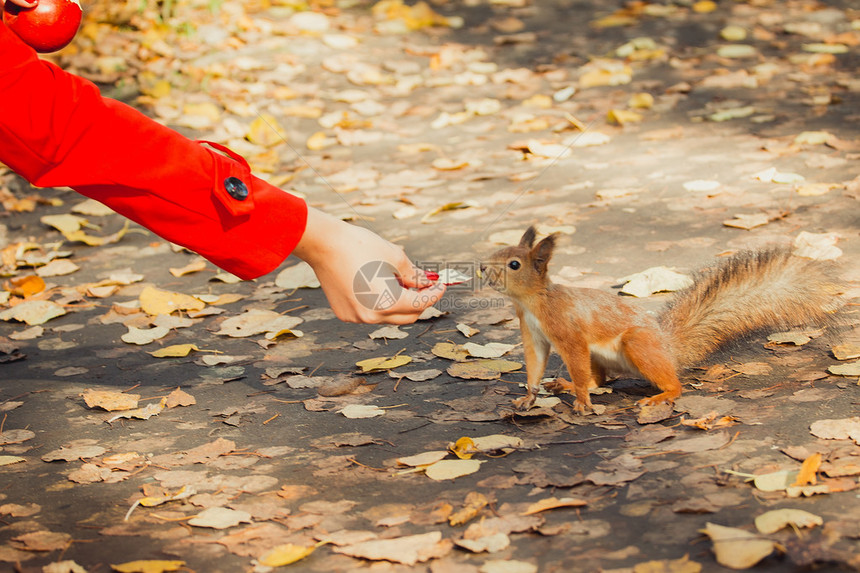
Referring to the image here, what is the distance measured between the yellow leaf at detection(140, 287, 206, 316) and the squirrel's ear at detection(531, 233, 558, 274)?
1.54 metres

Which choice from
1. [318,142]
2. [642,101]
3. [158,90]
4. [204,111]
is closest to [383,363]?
[318,142]

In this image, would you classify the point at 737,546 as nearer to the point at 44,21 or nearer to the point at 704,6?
the point at 44,21

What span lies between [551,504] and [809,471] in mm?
559

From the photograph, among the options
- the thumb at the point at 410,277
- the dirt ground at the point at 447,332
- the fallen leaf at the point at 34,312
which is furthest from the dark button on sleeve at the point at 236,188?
the fallen leaf at the point at 34,312

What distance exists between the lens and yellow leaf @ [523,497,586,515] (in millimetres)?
1811

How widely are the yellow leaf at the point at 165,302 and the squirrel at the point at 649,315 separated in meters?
1.39

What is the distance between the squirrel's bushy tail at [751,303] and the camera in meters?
2.48

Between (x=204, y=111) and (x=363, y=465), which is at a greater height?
(x=204, y=111)

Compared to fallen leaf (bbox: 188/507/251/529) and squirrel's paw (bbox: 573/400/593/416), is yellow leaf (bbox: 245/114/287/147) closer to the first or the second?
squirrel's paw (bbox: 573/400/593/416)

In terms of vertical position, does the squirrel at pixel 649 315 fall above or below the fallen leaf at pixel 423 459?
above

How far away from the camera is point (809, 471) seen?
1.81m

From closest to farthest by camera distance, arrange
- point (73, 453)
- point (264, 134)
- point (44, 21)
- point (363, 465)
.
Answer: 1. point (44, 21)
2. point (363, 465)
3. point (73, 453)
4. point (264, 134)

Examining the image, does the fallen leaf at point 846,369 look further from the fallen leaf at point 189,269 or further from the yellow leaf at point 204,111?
the yellow leaf at point 204,111

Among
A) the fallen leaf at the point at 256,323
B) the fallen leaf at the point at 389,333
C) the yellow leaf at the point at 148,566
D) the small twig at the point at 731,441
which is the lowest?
the fallen leaf at the point at 389,333
